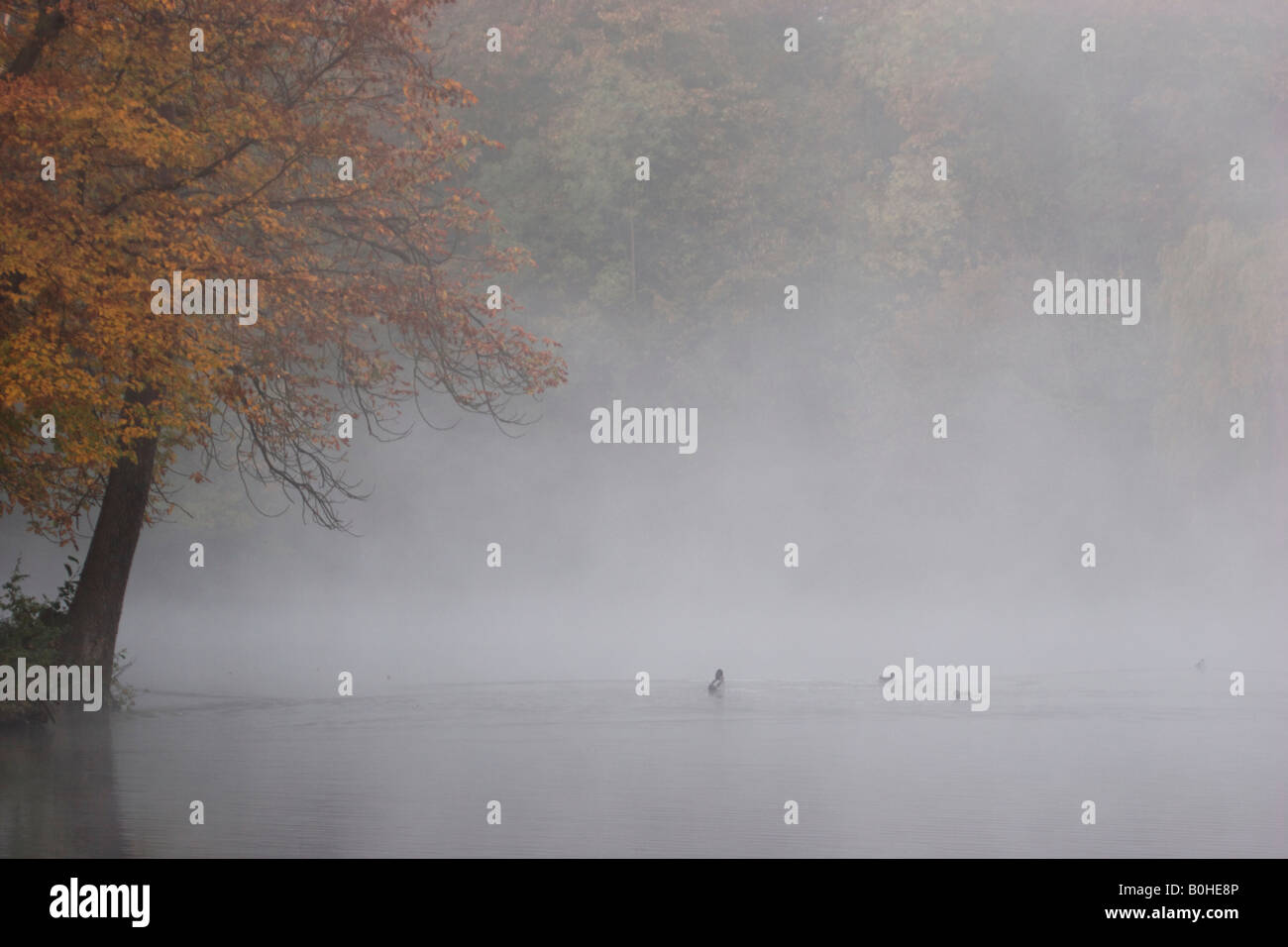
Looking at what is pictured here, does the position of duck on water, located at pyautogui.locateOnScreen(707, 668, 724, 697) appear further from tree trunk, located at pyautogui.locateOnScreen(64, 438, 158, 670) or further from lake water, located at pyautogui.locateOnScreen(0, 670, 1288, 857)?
tree trunk, located at pyautogui.locateOnScreen(64, 438, 158, 670)

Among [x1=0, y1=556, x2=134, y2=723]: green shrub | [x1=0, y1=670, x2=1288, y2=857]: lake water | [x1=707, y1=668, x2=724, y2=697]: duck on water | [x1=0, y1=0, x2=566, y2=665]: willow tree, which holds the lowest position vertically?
[x1=0, y1=670, x2=1288, y2=857]: lake water

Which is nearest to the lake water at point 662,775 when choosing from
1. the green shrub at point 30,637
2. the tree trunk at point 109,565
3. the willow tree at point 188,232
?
the green shrub at point 30,637

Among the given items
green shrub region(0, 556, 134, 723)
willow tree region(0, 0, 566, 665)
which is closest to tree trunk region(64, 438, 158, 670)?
willow tree region(0, 0, 566, 665)

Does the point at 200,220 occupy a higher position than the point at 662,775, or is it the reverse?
the point at 200,220

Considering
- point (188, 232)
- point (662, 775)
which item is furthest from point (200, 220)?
point (662, 775)

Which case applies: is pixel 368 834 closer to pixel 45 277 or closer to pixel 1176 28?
pixel 45 277

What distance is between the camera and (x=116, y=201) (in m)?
18.6

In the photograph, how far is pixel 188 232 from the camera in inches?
715

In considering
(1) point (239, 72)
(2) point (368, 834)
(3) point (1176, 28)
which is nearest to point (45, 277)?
(1) point (239, 72)

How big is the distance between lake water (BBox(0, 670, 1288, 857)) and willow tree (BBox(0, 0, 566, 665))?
3.19m

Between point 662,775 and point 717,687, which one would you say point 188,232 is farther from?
point 717,687

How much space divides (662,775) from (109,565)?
768cm

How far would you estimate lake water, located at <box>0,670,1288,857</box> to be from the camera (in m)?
14.5

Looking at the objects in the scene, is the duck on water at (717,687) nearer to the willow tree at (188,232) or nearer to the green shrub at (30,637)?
the willow tree at (188,232)
